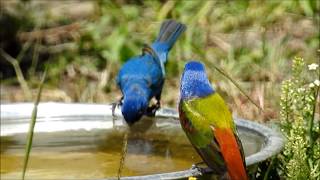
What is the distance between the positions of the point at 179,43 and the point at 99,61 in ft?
1.95

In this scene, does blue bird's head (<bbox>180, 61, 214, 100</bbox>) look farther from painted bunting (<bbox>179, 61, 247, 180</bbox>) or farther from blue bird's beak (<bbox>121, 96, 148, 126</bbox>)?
blue bird's beak (<bbox>121, 96, 148, 126</bbox>)

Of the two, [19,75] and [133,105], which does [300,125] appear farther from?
[19,75]

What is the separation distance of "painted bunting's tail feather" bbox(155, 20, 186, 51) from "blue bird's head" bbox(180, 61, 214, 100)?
2493 millimetres

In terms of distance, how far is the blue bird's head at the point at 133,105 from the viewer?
4.34 m

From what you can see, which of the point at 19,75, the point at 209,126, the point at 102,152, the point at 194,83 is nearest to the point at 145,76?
the point at 102,152

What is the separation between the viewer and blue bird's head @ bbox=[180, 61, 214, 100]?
3.12 m

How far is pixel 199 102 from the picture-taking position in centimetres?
308

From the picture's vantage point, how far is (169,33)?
227 inches

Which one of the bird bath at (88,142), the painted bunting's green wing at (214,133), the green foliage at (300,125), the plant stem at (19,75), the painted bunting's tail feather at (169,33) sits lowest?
the plant stem at (19,75)

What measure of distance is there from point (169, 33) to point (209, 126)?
282 centimetres

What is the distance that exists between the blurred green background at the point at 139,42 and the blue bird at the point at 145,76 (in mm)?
219

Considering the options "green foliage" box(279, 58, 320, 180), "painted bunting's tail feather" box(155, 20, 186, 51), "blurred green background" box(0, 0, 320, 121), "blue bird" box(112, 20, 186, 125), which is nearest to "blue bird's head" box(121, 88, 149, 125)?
"blue bird" box(112, 20, 186, 125)

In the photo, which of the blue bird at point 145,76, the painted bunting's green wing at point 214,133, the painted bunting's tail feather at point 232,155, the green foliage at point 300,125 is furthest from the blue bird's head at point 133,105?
the painted bunting's tail feather at point 232,155

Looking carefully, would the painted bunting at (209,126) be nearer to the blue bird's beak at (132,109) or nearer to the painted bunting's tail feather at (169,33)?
the blue bird's beak at (132,109)
